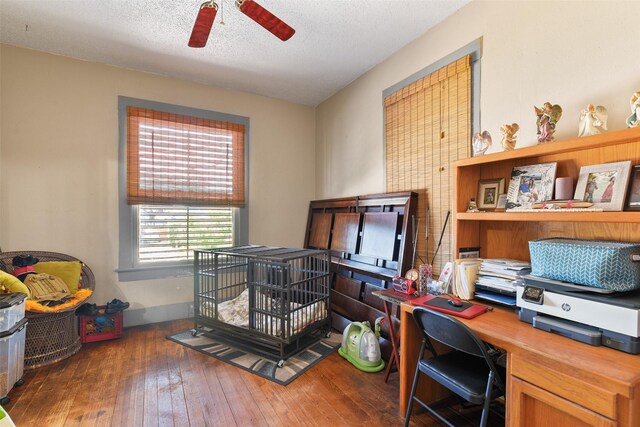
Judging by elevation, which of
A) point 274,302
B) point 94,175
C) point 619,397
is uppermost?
point 94,175

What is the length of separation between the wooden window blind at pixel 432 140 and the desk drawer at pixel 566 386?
1.04 meters

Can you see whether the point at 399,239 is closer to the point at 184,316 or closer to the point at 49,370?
the point at 184,316

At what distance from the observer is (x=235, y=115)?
397 cm

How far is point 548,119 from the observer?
5.58 ft

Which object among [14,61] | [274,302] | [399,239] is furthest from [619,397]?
[14,61]

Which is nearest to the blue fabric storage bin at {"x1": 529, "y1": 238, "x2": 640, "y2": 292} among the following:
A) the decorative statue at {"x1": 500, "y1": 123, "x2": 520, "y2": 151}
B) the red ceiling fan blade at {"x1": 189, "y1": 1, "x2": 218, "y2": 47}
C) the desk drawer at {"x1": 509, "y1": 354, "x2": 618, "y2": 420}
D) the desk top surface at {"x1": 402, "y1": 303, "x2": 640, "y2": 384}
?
the desk top surface at {"x1": 402, "y1": 303, "x2": 640, "y2": 384}

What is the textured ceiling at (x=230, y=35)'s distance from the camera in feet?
7.75

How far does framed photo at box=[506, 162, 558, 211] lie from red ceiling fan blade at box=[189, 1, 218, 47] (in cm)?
200

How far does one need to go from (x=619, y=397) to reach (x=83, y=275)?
397 centimetres

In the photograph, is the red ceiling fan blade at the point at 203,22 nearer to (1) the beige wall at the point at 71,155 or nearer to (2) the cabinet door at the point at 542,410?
(1) the beige wall at the point at 71,155

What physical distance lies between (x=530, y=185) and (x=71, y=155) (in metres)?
4.01

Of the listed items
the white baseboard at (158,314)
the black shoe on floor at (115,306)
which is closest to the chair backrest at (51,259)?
the black shoe on floor at (115,306)

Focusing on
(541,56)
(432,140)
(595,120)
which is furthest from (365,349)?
(541,56)

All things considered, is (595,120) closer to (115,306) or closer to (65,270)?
(115,306)
